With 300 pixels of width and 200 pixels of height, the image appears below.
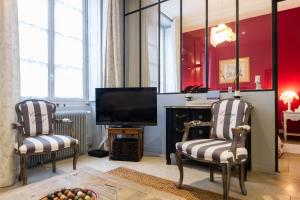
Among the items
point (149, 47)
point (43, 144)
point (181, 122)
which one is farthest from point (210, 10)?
point (43, 144)

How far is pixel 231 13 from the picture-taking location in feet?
11.4

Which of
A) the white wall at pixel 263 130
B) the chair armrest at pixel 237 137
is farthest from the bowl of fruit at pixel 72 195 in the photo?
the white wall at pixel 263 130

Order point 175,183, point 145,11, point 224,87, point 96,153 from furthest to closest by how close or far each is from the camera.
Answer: point 145,11, point 96,153, point 224,87, point 175,183

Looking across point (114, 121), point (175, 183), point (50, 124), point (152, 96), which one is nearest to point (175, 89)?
point (152, 96)

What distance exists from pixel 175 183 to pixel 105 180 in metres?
1.20

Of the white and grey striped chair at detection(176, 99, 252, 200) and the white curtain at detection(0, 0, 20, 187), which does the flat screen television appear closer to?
the white and grey striped chair at detection(176, 99, 252, 200)

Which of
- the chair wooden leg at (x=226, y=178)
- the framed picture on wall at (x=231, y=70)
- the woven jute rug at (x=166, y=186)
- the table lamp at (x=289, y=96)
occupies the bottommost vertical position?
the woven jute rug at (x=166, y=186)

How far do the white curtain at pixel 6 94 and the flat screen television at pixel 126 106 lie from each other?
4.23ft

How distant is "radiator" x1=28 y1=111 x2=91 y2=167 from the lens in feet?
9.86

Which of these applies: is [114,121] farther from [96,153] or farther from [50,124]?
[50,124]

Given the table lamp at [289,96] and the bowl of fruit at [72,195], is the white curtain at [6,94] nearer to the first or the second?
the bowl of fruit at [72,195]

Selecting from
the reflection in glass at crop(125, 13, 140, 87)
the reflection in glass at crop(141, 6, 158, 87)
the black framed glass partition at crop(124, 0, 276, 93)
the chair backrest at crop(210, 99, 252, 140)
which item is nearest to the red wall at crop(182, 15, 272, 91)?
the black framed glass partition at crop(124, 0, 276, 93)

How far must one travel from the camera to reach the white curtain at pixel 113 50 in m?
3.79

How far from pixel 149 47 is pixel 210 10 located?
1226mm
